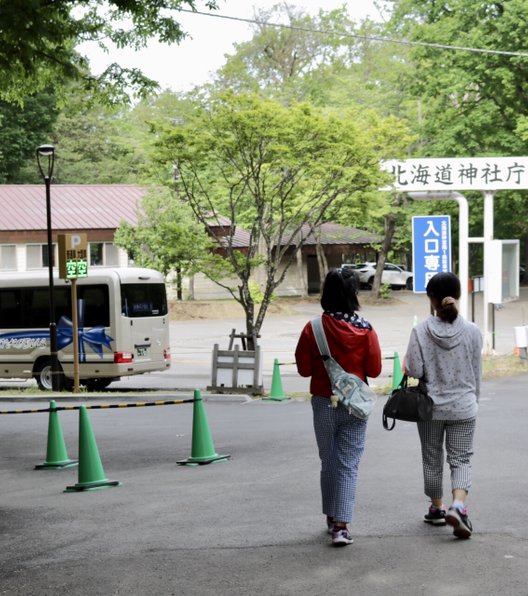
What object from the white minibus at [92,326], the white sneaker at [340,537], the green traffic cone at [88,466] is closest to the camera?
the white sneaker at [340,537]

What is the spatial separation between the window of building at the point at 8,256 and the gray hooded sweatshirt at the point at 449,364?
48.3 meters

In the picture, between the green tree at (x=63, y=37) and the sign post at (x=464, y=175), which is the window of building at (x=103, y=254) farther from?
the green tree at (x=63, y=37)

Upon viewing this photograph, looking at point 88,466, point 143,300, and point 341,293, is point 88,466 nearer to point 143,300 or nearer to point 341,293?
point 341,293

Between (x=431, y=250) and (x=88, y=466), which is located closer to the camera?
(x=88, y=466)

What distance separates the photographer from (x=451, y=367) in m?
6.65

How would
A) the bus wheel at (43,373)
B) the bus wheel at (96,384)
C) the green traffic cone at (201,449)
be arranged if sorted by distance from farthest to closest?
1. the bus wheel at (96,384)
2. the bus wheel at (43,373)
3. the green traffic cone at (201,449)

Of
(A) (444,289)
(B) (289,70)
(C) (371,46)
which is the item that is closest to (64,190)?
(B) (289,70)

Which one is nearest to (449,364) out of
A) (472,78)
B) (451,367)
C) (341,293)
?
(451,367)

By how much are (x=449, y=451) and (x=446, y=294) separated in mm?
1066

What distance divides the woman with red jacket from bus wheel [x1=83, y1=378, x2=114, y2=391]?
1897 cm

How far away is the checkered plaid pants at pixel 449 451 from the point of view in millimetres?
6664

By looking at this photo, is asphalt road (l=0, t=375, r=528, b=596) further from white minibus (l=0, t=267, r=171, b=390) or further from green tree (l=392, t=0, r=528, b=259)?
green tree (l=392, t=0, r=528, b=259)

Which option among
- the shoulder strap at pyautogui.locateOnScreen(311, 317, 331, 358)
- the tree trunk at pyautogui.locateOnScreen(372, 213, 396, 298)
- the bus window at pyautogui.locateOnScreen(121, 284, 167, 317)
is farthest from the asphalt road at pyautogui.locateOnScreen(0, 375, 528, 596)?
the tree trunk at pyautogui.locateOnScreen(372, 213, 396, 298)

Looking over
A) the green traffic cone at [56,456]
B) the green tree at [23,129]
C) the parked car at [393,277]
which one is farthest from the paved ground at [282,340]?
the green tree at [23,129]
